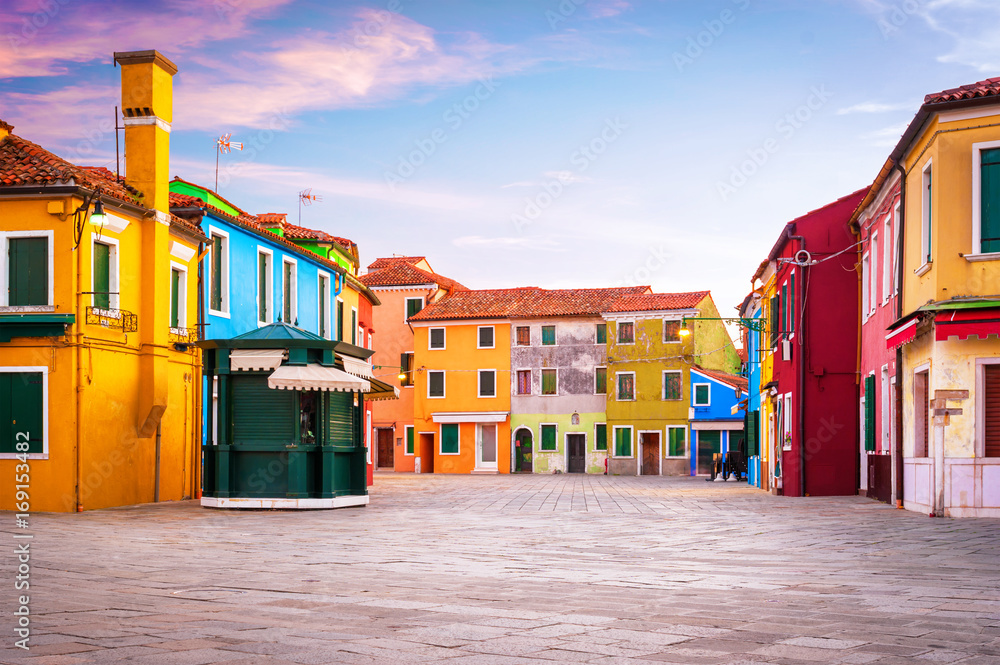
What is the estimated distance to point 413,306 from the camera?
197 feet

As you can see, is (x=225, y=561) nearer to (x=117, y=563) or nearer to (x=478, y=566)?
(x=117, y=563)

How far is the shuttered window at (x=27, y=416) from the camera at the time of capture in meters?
18.7

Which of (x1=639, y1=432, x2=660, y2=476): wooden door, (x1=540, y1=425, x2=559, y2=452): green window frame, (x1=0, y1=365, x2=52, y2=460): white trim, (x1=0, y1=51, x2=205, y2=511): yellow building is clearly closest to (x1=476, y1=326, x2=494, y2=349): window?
(x1=540, y1=425, x2=559, y2=452): green window frame

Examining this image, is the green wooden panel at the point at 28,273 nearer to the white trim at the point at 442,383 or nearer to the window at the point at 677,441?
the window at the point at 677,441

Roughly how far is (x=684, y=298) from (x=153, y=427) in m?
36.8

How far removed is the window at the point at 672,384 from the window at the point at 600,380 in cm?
323

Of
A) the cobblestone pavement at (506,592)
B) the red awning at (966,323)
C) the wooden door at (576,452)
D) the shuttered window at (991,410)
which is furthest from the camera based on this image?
the wooden door at (576,452)

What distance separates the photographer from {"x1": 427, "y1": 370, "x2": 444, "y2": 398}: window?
5738 centimetres

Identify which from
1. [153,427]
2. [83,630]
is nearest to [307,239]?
[153,427]

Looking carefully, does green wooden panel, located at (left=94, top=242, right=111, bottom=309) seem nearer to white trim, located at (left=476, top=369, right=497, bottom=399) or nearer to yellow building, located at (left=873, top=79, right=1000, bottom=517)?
yellow building, located at (left=873, top=79, right=1000, bottom=517)

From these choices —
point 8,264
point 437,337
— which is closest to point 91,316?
point 8,264

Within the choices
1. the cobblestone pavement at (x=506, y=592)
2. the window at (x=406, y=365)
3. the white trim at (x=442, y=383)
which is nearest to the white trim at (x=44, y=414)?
the cobblestone pavement at (x=506, y=592)

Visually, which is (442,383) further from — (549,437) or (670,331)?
(670,331)

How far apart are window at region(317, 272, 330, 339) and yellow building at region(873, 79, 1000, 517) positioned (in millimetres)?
19001
